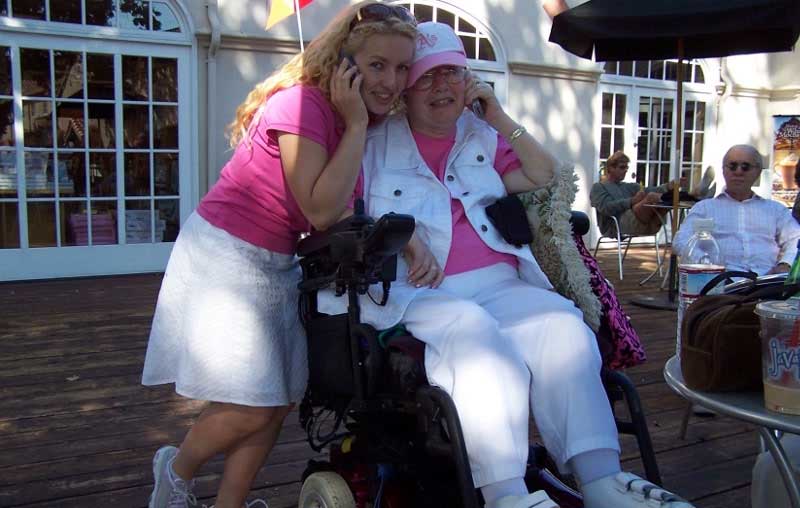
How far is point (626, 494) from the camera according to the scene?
1.48m

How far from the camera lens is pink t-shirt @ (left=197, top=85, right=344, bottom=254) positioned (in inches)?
67.2

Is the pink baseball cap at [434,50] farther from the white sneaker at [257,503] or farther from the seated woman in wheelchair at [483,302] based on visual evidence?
the white sneaker at [257,503]

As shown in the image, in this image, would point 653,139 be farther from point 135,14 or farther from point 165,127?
point 135,14

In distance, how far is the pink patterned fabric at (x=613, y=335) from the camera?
1.83 metres

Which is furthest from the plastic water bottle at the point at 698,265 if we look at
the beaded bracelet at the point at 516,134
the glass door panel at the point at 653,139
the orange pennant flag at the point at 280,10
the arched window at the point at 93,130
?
the glass door panel at the point at 653,139

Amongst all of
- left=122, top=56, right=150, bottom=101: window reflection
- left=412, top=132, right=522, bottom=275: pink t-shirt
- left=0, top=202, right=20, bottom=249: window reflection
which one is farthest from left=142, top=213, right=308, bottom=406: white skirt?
left=122, top=56, right=150, bottom=101: window reflection

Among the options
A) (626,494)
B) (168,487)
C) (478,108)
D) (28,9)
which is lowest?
(168,487)

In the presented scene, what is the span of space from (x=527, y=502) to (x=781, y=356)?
53cm

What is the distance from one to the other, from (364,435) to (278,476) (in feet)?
2.96

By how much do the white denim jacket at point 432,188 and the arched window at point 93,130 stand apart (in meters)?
5.07

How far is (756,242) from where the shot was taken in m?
3.60

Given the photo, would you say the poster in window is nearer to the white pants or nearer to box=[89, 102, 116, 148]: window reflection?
box=[89, 102, 116, 148]: window reflection

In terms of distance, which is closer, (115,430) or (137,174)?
(115,430)

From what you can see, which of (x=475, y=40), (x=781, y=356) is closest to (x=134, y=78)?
(x=475, y=40)
